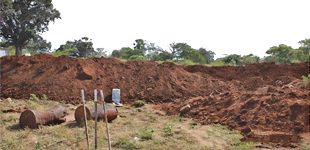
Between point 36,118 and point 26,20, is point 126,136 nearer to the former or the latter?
point 36,118

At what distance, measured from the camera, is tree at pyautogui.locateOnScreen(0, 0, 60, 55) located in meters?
22.3

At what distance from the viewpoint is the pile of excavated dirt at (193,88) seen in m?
6.96

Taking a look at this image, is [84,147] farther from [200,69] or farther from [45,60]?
[200,69]

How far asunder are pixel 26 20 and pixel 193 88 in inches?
666

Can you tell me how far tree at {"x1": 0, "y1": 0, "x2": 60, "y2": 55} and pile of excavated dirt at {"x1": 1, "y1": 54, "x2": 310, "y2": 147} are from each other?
30.0 feet

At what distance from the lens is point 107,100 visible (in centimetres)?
1176

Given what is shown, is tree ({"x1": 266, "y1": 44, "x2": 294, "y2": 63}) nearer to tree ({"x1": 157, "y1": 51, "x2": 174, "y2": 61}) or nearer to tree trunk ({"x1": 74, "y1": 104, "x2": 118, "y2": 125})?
tree ({"x1": 157, "y1": 51, "x2": 174, "y2": 61})

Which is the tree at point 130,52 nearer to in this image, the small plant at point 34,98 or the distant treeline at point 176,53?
the distant treeline at point 176,53

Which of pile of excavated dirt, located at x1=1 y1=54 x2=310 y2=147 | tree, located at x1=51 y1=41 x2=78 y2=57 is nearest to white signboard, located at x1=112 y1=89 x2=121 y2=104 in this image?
pile of excavated dirt, located at x1=1 y1=54 x2=310 y2=147

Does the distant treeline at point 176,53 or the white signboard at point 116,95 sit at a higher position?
the distant treeline at point 176,53

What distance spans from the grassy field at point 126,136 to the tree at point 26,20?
17103 mm

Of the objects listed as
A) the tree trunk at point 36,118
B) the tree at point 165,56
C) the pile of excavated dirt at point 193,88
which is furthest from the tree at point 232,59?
the tree trunk at point 36,118

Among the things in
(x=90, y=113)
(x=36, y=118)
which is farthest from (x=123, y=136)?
(x=36, y=118)

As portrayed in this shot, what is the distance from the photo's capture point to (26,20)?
75.7 ft
